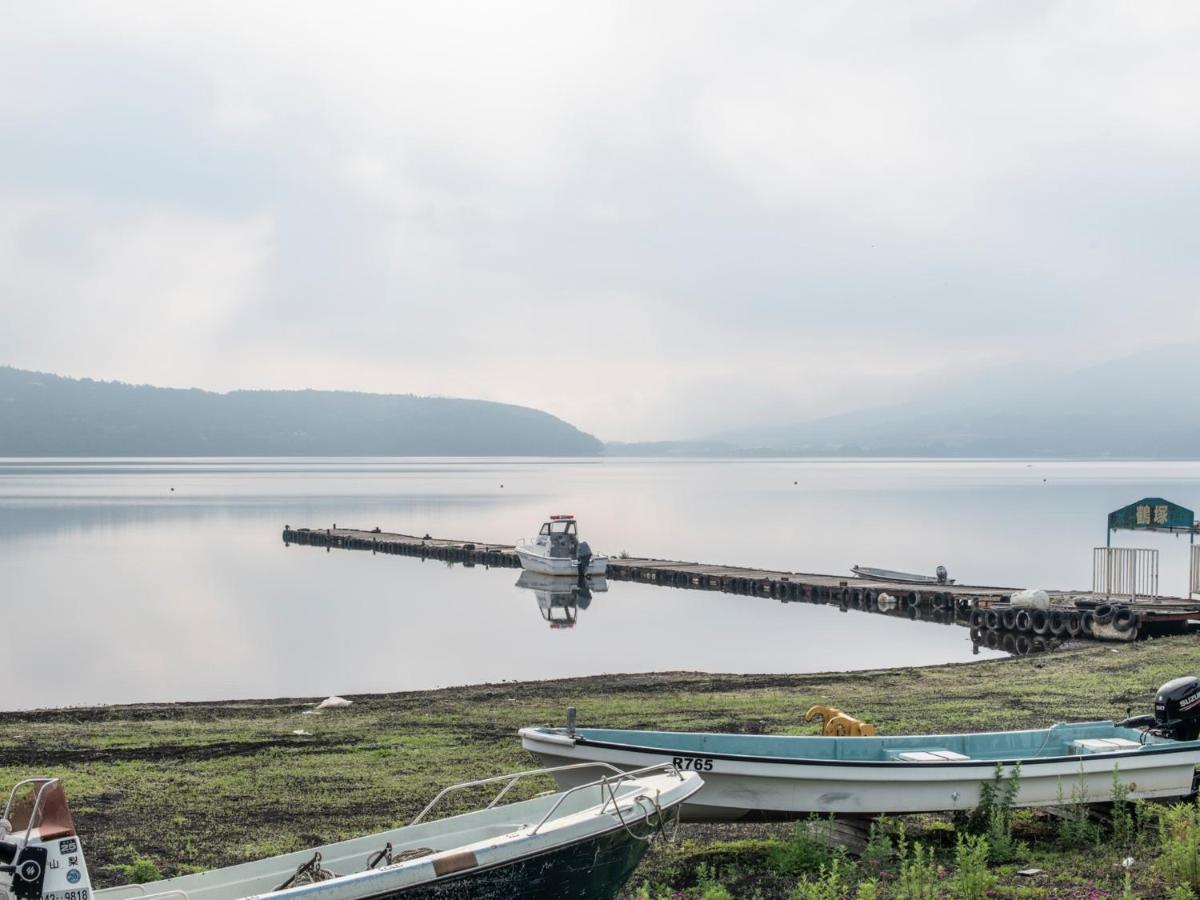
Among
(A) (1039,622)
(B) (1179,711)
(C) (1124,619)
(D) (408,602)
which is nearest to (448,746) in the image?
Result: (B) (1179,711)

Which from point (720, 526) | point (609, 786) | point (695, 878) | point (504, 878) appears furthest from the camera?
point (720, 526)

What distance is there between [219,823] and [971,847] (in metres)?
7.59

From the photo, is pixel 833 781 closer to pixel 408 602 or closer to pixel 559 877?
pixel 559 877

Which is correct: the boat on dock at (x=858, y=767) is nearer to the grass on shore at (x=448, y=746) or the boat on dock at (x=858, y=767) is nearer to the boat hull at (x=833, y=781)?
the boat hull at (x=833, y=781)

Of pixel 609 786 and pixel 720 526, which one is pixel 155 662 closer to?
pixel 609 786

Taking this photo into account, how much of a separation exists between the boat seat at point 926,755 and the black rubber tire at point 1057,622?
27.5 meters

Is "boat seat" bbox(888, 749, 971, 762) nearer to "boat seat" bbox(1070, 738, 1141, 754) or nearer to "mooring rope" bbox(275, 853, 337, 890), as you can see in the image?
"boat seat" bbox(1070, 738, 1141, 754)

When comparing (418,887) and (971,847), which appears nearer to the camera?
(418,887)

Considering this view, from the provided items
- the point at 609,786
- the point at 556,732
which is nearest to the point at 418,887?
the point at 609,786

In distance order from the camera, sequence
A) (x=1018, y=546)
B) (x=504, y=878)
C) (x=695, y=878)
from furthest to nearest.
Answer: (x=1018, y=546) → (x=695, y=878) → (x=504, y=878)

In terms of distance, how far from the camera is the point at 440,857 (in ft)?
24.5

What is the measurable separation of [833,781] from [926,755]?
1.24 m

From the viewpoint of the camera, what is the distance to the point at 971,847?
9445mm

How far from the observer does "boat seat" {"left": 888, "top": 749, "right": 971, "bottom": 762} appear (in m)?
10.3
